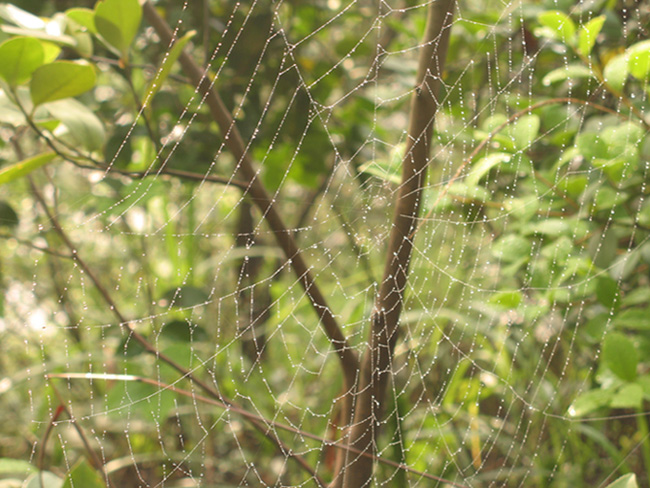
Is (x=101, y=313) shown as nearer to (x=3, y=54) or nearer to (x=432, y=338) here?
(x=432, y=338)

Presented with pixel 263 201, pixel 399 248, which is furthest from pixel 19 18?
pixel 399 248

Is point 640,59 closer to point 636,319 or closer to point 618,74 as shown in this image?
point 618,74

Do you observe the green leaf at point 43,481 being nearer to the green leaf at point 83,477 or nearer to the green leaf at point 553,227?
the green leaf at point 83,477

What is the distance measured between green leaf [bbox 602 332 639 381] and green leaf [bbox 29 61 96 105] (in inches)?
22.3

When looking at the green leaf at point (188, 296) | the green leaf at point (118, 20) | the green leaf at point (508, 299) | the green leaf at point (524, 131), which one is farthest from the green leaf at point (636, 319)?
the green leaf at point (118, 20)

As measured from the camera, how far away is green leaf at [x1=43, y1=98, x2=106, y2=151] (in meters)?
0.57

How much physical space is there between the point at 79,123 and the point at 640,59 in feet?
1.83

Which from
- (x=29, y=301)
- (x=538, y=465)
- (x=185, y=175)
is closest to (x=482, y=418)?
(x=538, y=465)

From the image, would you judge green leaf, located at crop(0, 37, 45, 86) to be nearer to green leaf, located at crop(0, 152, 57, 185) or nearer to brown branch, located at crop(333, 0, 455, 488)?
green leaf, located at crop(0, 152, 57, 185)

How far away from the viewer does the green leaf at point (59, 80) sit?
495mm

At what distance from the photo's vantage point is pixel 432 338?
1170 mm

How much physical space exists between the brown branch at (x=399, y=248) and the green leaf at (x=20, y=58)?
317mm

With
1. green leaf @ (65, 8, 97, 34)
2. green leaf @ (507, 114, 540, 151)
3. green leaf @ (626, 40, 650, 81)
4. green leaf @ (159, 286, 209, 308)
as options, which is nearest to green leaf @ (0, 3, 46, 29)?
green leaf @ (65, 8, 97, 34)

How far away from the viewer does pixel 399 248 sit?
515mm
